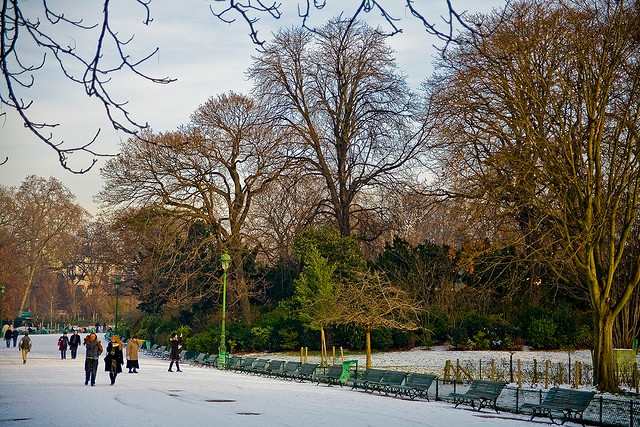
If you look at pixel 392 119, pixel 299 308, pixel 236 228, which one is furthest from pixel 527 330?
pixel 236 228

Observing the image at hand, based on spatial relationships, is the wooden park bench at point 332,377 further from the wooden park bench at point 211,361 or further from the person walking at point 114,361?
the wooden park bench at point 211,361

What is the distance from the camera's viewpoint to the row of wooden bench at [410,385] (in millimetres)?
20297

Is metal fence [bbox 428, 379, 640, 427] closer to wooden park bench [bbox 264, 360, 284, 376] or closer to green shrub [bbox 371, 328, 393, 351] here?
wooden park bench [bbox 264, 360, 284, 376]

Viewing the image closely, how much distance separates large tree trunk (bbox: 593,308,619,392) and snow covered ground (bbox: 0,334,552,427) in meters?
5.46

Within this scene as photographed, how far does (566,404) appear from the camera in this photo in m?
20.1

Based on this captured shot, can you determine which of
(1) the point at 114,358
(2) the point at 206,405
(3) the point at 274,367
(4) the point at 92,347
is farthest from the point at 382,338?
(2) the point at 206,405

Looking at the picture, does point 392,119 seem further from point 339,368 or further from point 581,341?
point 339,368

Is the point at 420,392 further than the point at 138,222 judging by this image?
No

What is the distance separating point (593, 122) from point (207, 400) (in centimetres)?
1575

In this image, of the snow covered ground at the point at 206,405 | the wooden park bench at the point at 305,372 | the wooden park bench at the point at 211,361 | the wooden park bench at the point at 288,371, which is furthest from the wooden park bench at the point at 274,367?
the wooden park bench at the point at 211,361

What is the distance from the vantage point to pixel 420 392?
27.0 metres

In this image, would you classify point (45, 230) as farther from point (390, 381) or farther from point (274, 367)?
point (390, 381)

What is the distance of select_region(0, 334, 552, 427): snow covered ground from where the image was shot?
17.5m

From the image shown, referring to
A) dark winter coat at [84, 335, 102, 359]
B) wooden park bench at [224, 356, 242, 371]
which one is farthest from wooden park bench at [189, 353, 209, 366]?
dark winter coat at [84, 335, 102, 359]
